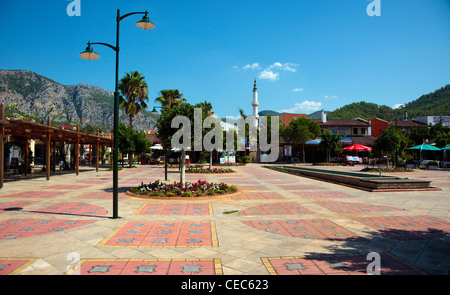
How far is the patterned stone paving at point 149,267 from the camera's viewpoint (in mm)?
4324

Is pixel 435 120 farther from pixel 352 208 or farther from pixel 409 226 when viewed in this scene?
pixel 409 226

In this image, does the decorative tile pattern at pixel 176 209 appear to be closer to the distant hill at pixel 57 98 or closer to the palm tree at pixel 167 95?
the palm tree at pixel 167 95

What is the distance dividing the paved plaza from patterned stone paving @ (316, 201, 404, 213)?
0.12ft

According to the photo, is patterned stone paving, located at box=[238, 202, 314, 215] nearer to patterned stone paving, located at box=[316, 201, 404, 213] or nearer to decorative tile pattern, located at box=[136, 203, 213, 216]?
patterned stone paving, located at box=[316, 201, 404, 213]

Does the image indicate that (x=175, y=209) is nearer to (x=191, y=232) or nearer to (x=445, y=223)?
(x=191, y=232)

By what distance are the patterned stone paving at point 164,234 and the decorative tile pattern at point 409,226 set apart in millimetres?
4389

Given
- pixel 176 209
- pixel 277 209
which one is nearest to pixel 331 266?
pixel 277 209

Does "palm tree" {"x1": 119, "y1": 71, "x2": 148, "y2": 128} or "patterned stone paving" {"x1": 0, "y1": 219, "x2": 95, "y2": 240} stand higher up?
"palm tree" {"x1": 119, "y1": 71, "x2": 148, "y2": 128}

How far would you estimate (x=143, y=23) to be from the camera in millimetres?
8148

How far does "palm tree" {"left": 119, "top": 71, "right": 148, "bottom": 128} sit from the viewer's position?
114ft

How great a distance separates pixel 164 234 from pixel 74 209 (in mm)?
4611

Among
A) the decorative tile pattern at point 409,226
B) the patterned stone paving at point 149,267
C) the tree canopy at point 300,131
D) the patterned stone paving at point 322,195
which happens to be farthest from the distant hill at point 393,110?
the patterned stone paving at point 149,267

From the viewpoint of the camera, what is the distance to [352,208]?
9.64 meters

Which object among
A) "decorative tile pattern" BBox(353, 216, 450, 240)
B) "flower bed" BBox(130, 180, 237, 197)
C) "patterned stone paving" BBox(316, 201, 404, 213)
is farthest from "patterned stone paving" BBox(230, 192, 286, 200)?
"decorative tile pattern" BBox(353, 216, 450, 240)
